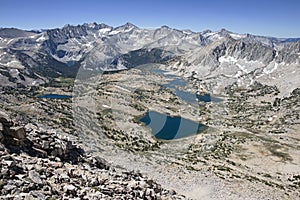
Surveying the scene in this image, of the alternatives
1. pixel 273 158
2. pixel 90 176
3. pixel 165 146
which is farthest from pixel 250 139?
pixel 90 176

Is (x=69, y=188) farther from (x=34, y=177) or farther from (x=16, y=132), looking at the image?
(x=16, y=132)

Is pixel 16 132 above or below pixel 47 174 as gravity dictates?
above

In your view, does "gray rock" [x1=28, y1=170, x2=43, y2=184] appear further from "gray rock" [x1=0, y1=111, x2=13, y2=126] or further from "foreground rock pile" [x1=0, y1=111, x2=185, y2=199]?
"gray rock" [x1=0, y1=111, x2=13, y2=126]

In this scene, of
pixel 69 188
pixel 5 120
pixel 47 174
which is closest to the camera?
pixel 69 188

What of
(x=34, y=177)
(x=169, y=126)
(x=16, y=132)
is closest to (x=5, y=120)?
(x=16, y=132)

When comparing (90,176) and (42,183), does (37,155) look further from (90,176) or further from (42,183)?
(42,183)

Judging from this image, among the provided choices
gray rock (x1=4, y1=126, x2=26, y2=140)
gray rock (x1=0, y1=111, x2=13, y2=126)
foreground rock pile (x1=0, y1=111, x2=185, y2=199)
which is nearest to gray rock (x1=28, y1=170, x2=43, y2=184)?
foreground rock pile (x1=0, y1=111, x2=185, y2=199)
